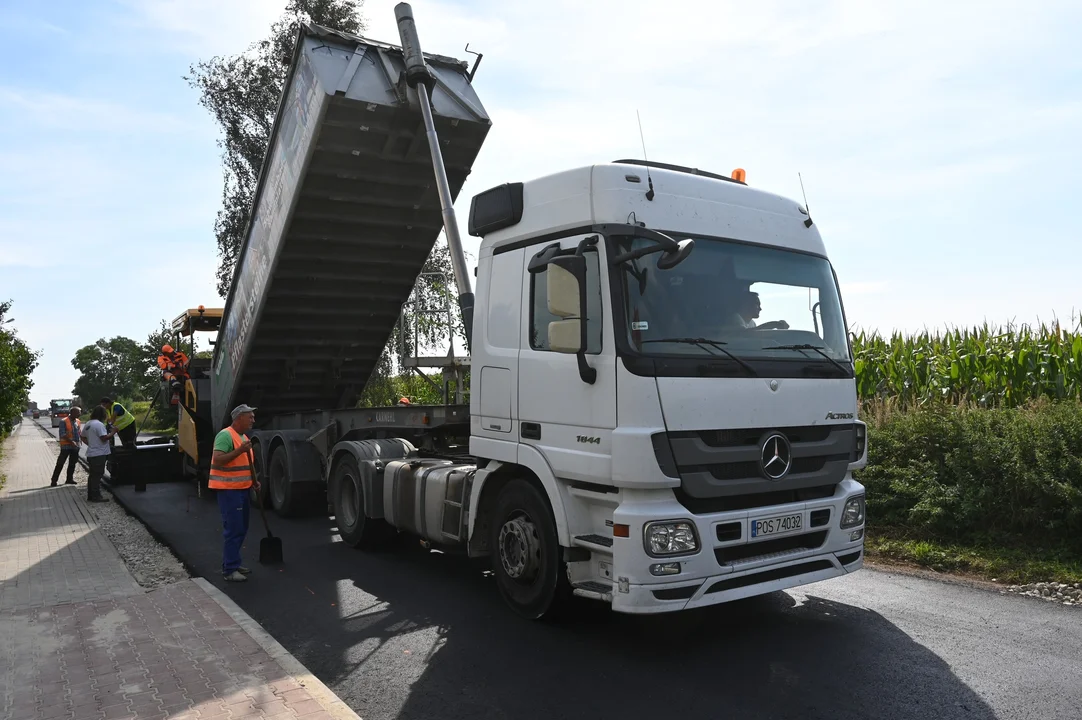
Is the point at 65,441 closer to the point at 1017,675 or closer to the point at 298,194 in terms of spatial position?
the point at 298,194

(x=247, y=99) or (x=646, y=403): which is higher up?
(x=247, y=99)

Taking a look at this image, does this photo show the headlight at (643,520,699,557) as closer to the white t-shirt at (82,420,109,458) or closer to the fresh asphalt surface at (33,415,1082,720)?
the fresh asphalt surface at (33,415,1082,720)

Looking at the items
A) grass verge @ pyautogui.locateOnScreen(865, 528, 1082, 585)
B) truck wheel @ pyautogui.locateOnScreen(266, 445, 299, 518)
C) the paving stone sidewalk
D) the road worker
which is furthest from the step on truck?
the road worker

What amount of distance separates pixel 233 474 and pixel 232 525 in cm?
44

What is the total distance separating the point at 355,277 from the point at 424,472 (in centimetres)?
360

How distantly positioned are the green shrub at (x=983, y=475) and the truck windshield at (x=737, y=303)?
119 inches

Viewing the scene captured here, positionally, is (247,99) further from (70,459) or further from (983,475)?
(983,475)

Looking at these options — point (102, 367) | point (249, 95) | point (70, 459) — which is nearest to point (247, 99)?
point (249, 95)

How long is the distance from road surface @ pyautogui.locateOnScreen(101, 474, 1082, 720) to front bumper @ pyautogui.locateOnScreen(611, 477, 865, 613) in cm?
42

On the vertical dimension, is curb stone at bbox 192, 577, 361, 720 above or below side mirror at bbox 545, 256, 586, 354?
below

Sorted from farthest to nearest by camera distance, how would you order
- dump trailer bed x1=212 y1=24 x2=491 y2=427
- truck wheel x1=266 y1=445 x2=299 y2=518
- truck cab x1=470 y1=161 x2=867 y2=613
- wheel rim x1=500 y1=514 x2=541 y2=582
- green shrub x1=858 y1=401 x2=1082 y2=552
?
truck wheel x1=266 y1=445 x2=299 y2=518
dump trailer bed x1=212 y1=24 x2=491 y2=427
green shrub x1=858 y1=401 x2=1082 y2=552
wheel rim x1=500 y1=514 x2=541 y2=582
truck cab x1=470 y1=161 x2=867 y2=613

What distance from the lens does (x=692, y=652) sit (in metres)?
4.89

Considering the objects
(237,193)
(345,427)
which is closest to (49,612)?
(345,427)

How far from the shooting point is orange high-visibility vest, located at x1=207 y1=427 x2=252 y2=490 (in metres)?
7.10
